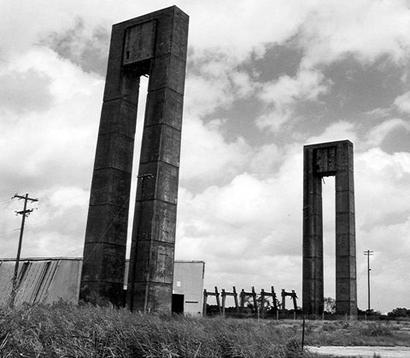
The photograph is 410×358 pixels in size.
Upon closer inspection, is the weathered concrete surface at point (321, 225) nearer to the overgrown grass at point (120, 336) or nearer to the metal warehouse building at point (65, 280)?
the metal warehouse building at point (65, 280)

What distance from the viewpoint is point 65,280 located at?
37281mm

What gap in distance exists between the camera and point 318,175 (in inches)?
2020

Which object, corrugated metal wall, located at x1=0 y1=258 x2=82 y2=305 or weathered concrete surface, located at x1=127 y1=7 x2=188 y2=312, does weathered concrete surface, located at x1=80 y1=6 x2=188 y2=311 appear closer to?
weathered concrete surface, located at x1=127 y1=7 x2=188 y2=312

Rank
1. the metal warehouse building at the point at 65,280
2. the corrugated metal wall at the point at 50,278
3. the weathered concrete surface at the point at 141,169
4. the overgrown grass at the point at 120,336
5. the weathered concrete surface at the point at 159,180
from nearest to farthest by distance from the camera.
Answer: the overgrown grass at the point at 120,336, the weathered concrete surface at the point at 159,180, the weathered concrete surface at the point at 141,169, the corrugated metal wall at the point at 50,278, the metal warehouse building at the point at 65,280

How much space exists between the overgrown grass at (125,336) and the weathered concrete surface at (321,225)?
118 ft

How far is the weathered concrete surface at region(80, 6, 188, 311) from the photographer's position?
2619cm

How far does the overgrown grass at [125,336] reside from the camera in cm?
816

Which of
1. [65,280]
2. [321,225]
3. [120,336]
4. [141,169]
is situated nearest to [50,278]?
[65,280]

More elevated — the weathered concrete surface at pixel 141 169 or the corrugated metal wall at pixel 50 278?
the weathered concrete surface at pixel 141 169

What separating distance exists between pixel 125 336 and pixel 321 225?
42.8 metres

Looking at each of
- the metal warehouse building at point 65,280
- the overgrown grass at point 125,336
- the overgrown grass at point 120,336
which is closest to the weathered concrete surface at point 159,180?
Result: the metal warehouse building at point 65,280

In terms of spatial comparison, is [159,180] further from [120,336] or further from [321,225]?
[321,225]

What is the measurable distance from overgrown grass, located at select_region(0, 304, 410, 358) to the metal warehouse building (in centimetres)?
2555

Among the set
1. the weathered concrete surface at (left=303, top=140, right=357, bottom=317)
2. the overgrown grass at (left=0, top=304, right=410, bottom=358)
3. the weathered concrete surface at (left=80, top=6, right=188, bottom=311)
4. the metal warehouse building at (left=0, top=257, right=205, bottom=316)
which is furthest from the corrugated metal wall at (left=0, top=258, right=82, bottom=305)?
the overgrown grass at (left=0, top=304, right=410, bottom=358)
